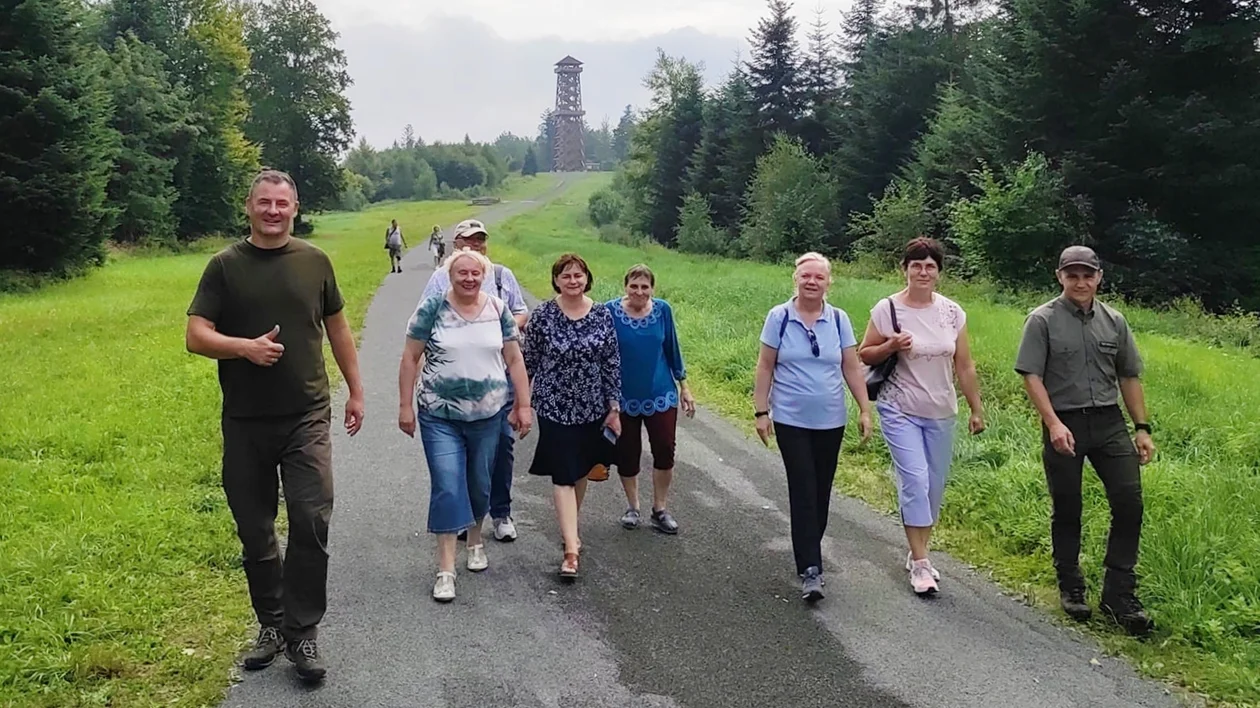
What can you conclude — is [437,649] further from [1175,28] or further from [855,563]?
[1175,28]

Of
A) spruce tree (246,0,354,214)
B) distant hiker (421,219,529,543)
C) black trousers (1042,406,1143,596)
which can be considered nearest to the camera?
black trousers (1042,406,1143,596)

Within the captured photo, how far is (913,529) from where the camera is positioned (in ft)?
18.0

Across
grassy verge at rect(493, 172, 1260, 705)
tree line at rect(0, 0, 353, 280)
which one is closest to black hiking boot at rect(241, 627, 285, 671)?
grassy verge at rect(493, 172, 1260, 705)

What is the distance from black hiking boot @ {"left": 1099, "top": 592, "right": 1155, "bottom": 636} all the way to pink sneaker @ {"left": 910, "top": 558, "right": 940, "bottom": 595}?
86cm

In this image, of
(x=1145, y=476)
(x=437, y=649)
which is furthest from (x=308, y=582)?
(x=1145, y=476)

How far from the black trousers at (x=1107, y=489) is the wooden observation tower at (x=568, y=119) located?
176m

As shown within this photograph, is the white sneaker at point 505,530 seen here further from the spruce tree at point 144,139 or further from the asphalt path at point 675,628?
the spruce tree at point 144,139

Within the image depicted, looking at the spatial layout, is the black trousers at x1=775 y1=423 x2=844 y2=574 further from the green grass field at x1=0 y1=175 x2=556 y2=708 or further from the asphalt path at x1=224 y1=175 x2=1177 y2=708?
the green grass field at x1=0 y1=175 x2=556 y2=708

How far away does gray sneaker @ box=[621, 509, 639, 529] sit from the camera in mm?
6578

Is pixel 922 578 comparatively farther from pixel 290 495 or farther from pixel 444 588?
pixel 290 495

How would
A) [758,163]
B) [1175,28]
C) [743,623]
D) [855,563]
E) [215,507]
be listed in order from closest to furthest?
[743,623]
[855,563]
[215,507]
[1175,28]
[758,163]

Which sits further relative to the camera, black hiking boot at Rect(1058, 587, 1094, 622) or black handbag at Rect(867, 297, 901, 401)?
black handbag at Rect(867, 297, 901, 401)

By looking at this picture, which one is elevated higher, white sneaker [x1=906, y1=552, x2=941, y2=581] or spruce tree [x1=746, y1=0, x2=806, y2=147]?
spruce tree [x1=746, y1=0, x2=806, y2=147]

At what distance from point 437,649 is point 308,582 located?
2.28ft
